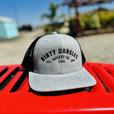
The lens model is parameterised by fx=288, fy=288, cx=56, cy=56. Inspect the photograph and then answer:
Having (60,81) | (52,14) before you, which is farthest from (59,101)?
(52,14)

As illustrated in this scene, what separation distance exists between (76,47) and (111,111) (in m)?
0.58

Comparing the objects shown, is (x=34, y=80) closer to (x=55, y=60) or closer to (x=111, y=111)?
(x=55, y=60)

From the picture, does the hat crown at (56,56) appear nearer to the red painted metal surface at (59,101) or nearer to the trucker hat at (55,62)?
the trucker hat at (55,62)

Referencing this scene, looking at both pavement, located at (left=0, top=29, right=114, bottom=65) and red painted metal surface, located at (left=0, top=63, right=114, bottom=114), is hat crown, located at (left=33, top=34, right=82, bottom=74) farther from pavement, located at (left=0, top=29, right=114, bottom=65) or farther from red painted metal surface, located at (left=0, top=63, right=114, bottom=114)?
pavement, located at (left=0, top=29, right=114, bottom=65)

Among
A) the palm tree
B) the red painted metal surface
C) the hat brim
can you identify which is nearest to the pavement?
the hat brim

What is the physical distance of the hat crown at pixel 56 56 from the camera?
5.87 ft

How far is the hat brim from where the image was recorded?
1.57 meters

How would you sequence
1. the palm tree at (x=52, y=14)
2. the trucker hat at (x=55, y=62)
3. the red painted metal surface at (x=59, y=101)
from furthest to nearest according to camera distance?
1. the palm tree at (x=52, y=14)
2. the trucker hat at (x=55, y=62)
3. the red painted metal surface at (x=59, y=101)

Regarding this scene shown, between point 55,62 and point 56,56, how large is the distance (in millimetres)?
38

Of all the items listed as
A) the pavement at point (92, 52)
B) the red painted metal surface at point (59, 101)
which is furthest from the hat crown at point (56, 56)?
the pavement at point (92, 52)

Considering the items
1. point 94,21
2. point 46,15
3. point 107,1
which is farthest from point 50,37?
point 46,15

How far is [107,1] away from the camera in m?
24.4

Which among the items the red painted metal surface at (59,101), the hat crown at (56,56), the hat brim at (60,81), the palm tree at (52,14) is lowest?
the palm tree at (52,14)

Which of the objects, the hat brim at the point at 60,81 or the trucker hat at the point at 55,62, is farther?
the trucker hat at the point at 55,62
